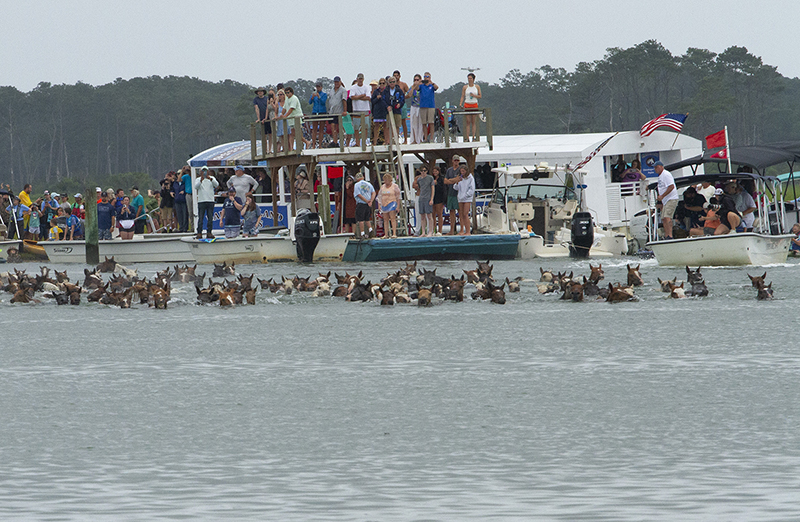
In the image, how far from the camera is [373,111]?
29922mm

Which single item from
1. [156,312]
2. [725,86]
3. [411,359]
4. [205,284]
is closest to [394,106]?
[205,284]

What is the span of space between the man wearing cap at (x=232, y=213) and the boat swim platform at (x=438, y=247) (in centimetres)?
314

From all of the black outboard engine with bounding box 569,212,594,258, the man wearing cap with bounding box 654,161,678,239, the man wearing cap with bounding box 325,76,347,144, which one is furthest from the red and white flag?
the man wearing cap with bounding box 325,76,347,144

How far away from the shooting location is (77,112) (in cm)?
15025

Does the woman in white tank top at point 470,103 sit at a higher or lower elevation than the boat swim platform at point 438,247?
higher

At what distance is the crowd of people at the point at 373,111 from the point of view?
29.6 metres

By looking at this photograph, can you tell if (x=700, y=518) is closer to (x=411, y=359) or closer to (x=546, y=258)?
(x=411, y=359)

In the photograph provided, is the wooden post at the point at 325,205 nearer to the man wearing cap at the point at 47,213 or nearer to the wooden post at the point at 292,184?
the wooden post at the point at 292,184

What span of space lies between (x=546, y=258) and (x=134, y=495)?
2364cm

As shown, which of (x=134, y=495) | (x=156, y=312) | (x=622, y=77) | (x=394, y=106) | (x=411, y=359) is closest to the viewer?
(x=134, y=495)

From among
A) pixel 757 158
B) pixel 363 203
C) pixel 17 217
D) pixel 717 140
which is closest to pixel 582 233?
pixel 717 140

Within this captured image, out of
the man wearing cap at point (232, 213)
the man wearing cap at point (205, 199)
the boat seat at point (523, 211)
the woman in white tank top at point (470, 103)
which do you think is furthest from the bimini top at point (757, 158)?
the man wearing cap at point (205, 199)

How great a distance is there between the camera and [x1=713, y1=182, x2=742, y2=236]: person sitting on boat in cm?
2331

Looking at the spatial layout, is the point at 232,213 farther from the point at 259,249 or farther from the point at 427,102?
the point at 427,102
